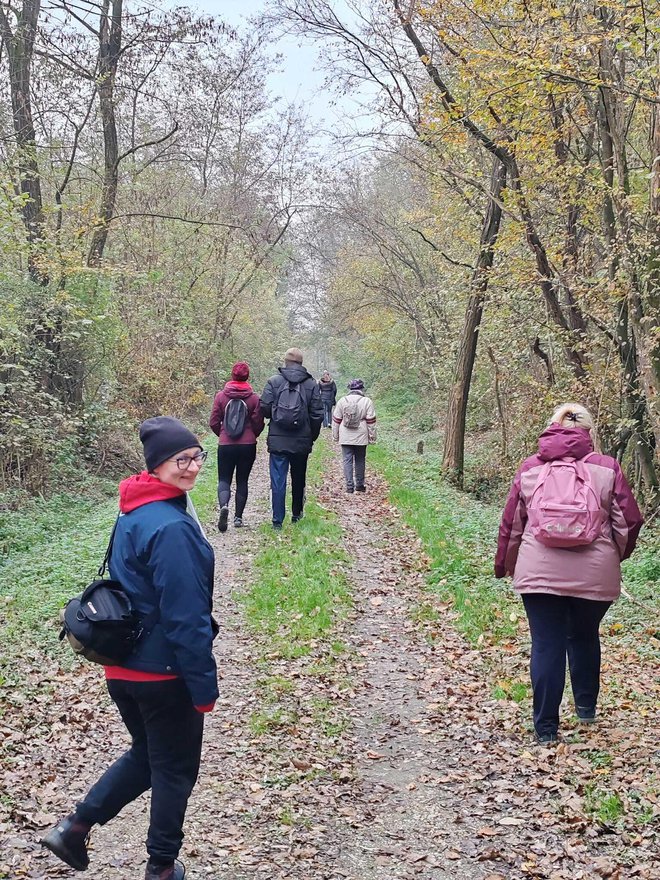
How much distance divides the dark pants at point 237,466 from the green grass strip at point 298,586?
635 mm

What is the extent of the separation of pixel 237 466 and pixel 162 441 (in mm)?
7881

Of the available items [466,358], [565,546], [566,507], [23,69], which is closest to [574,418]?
[566,507]

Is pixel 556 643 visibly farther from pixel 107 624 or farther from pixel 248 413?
pixel 248 413

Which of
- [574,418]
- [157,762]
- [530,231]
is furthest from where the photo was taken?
[530,231]

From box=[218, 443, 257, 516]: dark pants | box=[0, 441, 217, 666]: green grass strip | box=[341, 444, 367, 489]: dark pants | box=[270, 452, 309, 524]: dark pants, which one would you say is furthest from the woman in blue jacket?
box=[341, 444, 367, 489]: dark pants

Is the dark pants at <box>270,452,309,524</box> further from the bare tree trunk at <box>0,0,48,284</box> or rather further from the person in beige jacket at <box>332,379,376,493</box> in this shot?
the bare tree trunk at <box>0,0,48,284</box>

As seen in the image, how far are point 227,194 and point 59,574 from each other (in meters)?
23.8

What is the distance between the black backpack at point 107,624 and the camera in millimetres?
3414

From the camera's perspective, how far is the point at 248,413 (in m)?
11.2

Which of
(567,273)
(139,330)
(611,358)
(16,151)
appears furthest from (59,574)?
(139,330)

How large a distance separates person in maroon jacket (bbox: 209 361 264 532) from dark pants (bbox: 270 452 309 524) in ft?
1.19

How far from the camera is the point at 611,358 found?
1148 cm

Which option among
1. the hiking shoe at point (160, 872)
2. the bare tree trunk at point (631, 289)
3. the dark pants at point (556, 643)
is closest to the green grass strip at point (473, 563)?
the bare tree trunk at point (631, 289)

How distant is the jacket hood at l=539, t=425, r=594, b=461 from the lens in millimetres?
5270
